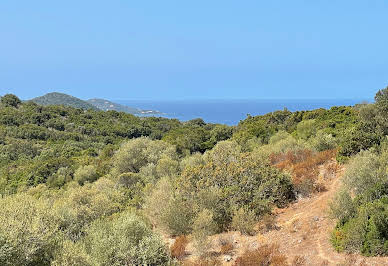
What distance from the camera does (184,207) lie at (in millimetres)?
13625

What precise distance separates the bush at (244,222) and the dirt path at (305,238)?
0.94 ft

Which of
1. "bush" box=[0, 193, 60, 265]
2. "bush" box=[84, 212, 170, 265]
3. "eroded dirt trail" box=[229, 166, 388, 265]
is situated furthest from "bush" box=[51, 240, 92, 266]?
"eroded dirt trail" box=[229, 166, 388, 265]

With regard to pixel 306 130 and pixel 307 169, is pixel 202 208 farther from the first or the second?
pixel 306 130

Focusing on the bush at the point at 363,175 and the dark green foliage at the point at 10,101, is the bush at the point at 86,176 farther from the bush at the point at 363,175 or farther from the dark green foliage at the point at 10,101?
the dark green foliage at the point at 10,101

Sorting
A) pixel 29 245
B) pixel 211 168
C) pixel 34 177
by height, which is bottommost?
pixel 34 177

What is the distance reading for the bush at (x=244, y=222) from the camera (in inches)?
481

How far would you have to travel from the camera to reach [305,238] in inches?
434

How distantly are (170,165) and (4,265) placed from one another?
73.7ft

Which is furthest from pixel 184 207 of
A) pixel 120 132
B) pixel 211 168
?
pixel 120 132

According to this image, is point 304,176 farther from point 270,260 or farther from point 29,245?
point 29,245

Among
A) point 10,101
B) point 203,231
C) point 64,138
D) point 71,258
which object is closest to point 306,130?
point 203,231

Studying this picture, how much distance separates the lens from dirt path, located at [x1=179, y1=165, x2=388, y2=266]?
9275 millimetres

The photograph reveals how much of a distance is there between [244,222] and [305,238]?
2430mm

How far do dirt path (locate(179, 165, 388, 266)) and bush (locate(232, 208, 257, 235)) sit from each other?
286 millimetres
